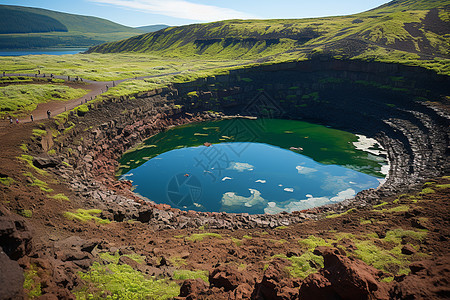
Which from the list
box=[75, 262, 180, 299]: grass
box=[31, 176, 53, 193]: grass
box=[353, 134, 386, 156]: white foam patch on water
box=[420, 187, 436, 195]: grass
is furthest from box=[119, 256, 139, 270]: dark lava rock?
box=[353, 134, 386, 156]: white foam patch on water

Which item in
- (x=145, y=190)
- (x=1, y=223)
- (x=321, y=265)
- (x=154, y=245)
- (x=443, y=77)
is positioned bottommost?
(x=145, y=190)

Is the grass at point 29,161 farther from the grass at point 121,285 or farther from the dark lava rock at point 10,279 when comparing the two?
the dark lava rock at point 10,279

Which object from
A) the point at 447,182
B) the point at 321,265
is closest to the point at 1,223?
the point at 321,265

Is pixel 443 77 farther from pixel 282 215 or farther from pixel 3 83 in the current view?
Answer: pixel 3 83

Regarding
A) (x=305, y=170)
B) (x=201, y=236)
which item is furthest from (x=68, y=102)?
(x=305, y=170)

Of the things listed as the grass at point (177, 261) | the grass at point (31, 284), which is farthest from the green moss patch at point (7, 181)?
the grass at point (177, 261)

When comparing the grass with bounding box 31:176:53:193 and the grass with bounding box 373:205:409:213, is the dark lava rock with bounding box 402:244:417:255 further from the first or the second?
the grass with bounding box 31:176:53:193

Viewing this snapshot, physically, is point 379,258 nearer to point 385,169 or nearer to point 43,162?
point 43,162
